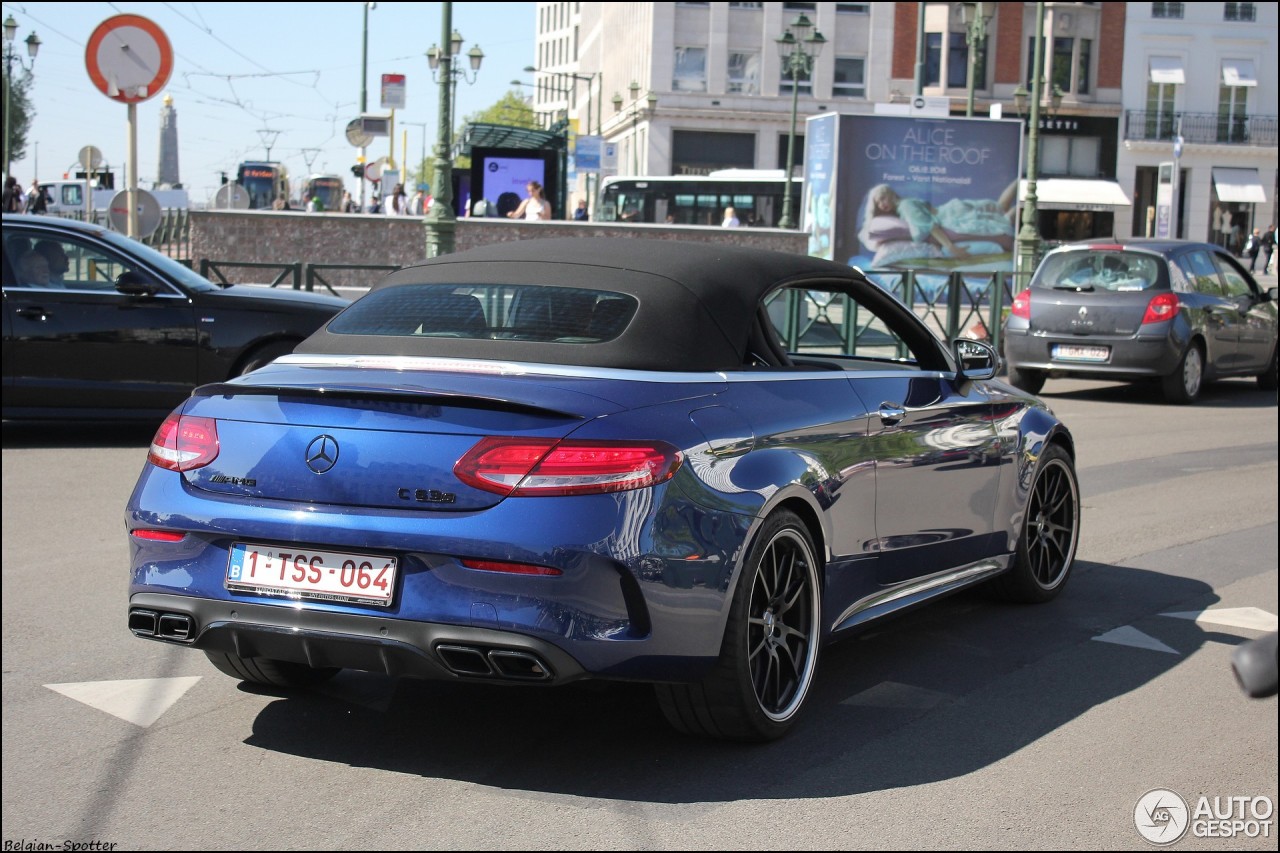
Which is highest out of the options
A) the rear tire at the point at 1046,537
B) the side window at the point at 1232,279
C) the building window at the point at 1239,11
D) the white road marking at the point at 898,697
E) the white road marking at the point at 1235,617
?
the building window at the point at 1239,11

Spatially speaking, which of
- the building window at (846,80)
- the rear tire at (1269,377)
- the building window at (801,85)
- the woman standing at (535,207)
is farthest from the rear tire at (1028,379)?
the building window at (846,80)

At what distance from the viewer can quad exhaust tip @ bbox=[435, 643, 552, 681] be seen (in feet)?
13.6

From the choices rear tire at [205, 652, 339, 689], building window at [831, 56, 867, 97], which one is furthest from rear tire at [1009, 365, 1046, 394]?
building window at [831, 56, 867, 97]

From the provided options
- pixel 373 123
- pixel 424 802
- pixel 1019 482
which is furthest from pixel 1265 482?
pixel 373 123

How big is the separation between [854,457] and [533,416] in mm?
1408

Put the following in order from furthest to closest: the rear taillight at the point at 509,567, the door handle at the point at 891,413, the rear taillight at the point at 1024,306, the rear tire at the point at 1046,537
A: the rear taillight at the point at 1024,306 < the rear tire at the point at 1046,537 < the door handle at the point at 891,413 < the rear taillight at the point at 509,567

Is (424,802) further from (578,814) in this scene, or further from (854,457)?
(854,457)

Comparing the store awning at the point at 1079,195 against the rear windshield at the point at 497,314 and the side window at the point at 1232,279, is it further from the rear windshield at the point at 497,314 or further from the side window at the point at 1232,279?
the rear windshield at the point at 497,314

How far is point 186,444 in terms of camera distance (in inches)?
181

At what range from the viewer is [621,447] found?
423cm

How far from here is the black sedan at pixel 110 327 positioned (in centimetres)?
1154

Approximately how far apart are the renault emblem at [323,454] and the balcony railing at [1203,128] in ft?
215

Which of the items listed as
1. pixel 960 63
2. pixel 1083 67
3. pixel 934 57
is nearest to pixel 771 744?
pixel 960 63

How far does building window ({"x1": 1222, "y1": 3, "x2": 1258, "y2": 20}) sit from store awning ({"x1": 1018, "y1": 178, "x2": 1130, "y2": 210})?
840 centimetres
